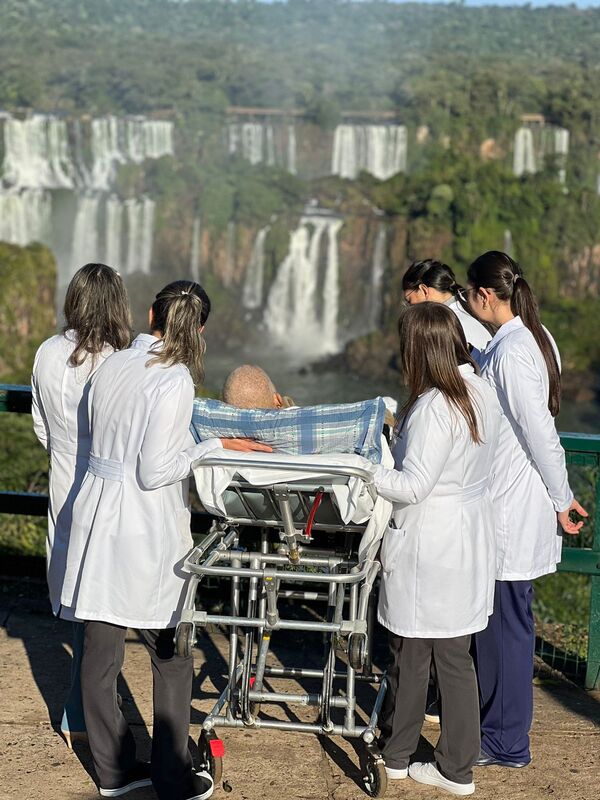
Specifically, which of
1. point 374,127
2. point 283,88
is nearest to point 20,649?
point 374,127

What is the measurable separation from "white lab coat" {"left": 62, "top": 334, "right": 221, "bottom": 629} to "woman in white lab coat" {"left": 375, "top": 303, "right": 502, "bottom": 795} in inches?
28.0

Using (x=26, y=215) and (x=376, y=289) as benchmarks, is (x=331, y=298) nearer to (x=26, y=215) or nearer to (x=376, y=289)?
(x=376, y=289)

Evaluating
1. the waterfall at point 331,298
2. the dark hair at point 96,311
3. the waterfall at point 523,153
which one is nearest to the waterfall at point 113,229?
the waterfall at point 331,298

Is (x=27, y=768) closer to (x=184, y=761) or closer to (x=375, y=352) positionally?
(x=184, y=761)

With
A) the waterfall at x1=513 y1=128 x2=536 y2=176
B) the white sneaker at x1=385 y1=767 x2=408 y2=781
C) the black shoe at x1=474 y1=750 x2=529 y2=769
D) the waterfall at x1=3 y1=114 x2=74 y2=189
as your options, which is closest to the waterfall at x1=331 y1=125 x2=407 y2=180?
the waterfall at x1=513 y1=128 x2=536 y2=176

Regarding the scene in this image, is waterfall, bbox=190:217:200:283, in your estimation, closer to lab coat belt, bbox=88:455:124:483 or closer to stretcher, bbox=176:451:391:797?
stretcher, bbox=176:451:391:797

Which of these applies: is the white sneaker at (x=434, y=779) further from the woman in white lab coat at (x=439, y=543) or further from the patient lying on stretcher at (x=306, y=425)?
the patient lying on stretcher at (x=306, y=425)

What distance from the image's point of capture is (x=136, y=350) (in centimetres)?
381

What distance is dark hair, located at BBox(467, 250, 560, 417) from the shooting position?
4.26 m

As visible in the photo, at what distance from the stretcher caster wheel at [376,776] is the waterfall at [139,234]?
48.6 metres

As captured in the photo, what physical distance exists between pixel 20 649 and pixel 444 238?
46.0 m

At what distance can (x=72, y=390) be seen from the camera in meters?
4.12

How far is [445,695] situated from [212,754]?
86cm

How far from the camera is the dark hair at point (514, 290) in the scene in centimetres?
426
